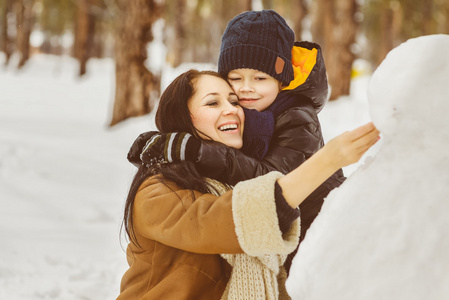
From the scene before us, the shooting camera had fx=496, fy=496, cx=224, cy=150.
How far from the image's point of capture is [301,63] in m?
2.41

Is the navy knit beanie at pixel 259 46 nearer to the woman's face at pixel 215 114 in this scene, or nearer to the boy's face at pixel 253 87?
the boy's face at pixel 253 87

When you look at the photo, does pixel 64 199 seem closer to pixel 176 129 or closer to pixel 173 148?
pixel 176 129

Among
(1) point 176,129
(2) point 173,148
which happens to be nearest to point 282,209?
(2) point 173,148

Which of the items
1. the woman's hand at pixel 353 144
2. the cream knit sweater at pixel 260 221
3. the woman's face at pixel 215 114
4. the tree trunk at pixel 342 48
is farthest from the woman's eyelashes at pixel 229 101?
the tree trunk at pixel 342 48

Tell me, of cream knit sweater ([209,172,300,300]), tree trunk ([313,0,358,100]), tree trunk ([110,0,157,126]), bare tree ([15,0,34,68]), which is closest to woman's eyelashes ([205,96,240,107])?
cream knit sweater ([209,172,300,300])

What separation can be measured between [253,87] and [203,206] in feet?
2.73

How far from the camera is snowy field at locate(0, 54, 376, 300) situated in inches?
131

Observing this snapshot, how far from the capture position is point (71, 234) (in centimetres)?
408

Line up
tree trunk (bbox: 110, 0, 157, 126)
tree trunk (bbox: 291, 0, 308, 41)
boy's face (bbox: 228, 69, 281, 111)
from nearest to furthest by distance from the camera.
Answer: boy's face (bbox: 228, 69, 281, 111) → tree trunk (bbox: 110, 0, 157, 126) → tree trunk (bbox: 291, 0, 308, 41)

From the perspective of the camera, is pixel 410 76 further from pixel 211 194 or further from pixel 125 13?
pixel 125 13

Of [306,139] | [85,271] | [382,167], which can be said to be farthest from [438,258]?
[85,271]

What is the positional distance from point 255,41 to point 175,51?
57.9 feet

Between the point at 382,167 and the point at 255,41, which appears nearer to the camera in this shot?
the point at 382,167

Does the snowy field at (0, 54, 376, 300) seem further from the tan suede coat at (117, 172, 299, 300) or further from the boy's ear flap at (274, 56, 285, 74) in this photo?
the boy's ear flap at (274, 56, 285, 74)
